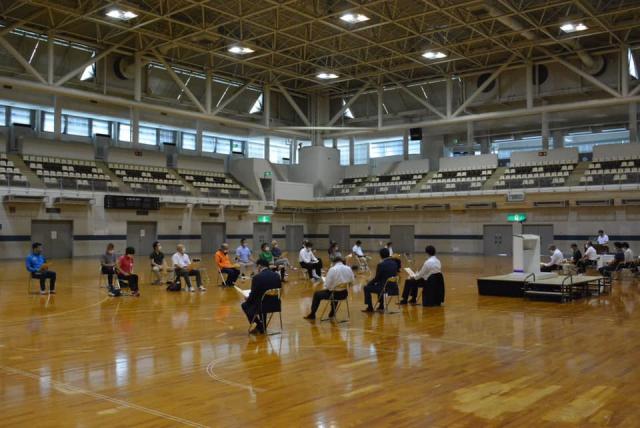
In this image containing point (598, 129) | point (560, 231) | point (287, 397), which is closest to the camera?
point (287, 397)

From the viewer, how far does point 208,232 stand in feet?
116

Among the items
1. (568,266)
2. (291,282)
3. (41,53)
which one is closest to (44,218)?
(41,53)

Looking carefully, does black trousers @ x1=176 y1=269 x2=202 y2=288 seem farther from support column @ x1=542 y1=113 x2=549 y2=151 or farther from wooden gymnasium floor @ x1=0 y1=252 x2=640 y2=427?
support column @ x1=542 y1=113 x2=549 y2=151

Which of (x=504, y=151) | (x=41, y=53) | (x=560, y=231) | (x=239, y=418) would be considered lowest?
(x=239, y=418)

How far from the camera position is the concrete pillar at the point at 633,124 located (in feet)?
97.7

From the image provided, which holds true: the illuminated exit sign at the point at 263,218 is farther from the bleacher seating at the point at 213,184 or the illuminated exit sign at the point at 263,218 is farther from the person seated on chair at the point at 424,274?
the person seated on chair at the point at 424,274

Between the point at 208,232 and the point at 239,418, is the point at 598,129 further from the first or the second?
the point at 239,418

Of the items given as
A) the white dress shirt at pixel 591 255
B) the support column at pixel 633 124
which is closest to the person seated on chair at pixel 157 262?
the white dress shirt at pixel 591 255

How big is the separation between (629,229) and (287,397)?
2835 cm

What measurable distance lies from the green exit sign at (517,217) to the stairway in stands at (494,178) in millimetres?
1997

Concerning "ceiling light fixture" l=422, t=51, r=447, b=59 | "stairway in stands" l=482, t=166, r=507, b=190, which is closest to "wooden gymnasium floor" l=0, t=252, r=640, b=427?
"ceiling light fixture" l=422, t=51, r=447, b=59

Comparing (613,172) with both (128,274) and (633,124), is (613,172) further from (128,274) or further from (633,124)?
(128,274)

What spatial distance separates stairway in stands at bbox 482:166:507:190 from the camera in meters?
32.8

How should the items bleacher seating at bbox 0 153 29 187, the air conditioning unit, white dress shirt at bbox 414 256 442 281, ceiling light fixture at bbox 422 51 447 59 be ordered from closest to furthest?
white dress shirt at bbox 414 256 442 281, bleacher seating at bbox 0 153 29 187, ceiling light fixture at bbox 422 51 447 59, the air conditioning unit
